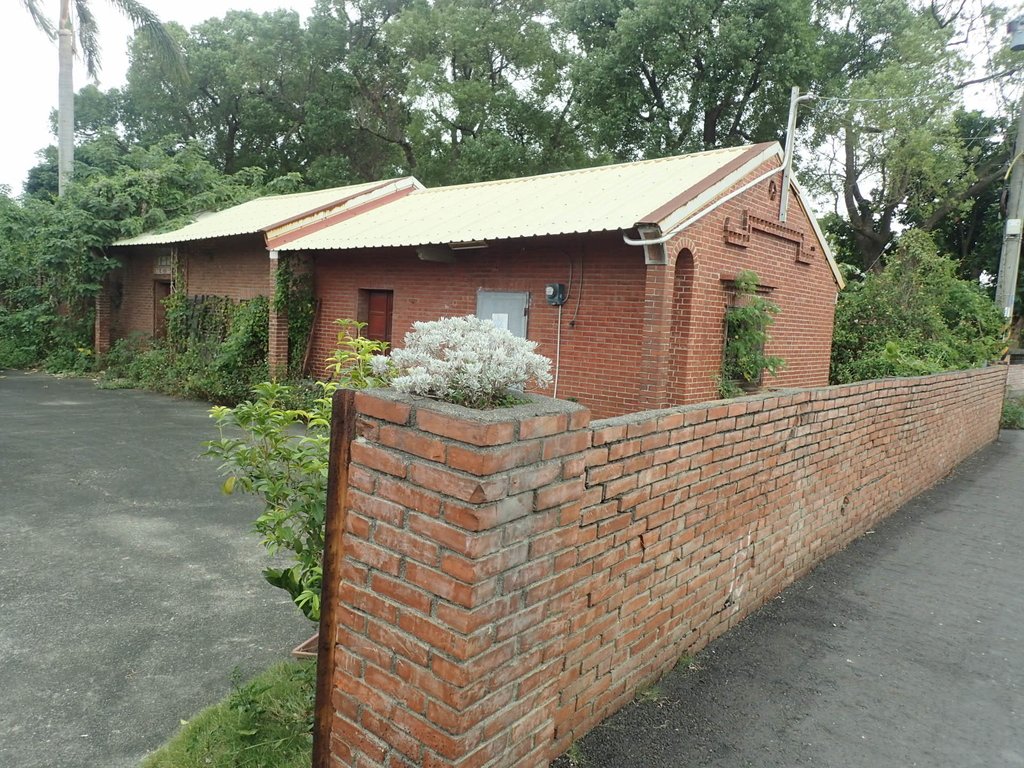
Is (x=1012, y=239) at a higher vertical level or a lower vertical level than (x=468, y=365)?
higher

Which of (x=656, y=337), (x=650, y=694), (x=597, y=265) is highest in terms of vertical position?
(x=597, y=265)

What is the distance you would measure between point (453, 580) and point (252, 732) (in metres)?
1.29

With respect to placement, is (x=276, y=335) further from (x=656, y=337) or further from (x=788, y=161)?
(x=788, y=161)

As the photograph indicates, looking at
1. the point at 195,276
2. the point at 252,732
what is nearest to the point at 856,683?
the point at 252,732

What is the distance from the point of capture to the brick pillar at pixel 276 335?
12016mm

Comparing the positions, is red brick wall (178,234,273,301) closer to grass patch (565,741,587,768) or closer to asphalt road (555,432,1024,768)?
asphalt road (555,432,1024,768)

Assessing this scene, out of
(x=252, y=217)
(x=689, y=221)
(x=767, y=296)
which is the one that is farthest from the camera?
(x=252, y=217)

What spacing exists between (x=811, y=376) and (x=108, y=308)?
635 inches

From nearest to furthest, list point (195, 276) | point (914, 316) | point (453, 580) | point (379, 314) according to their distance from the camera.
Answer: point (453, 580) < point (379, 314) < point (914, 316) < point (195, 276)

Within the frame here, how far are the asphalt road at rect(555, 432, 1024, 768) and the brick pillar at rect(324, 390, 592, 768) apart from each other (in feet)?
2.41

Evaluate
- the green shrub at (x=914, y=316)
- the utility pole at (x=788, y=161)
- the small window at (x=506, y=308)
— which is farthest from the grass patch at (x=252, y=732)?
the green shrub at (x=914, y=316)

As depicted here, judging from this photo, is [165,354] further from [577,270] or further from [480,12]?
[480,12]

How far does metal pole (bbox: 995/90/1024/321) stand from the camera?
14.1 m

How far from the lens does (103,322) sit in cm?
1683
